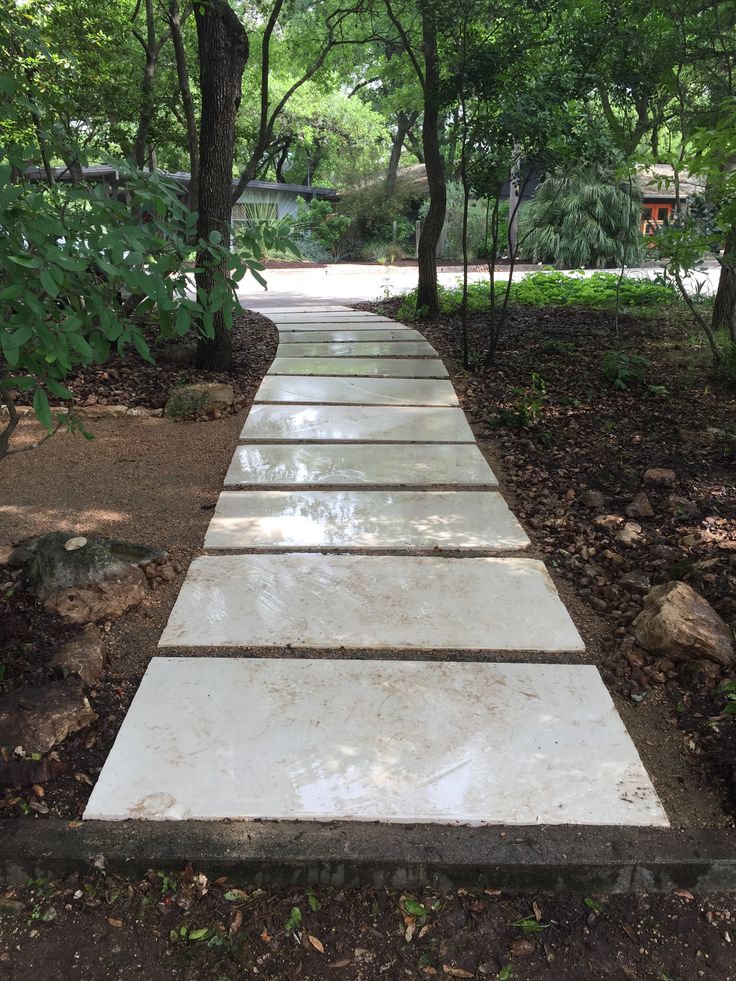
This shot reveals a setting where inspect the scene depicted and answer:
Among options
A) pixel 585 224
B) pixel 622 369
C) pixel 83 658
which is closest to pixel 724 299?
pixel 622 369

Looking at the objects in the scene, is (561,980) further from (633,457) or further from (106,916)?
(633,457)

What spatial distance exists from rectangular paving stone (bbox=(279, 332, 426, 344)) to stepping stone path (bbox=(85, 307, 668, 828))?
366cm

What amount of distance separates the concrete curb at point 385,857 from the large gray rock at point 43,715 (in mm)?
272

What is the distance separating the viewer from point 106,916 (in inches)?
60.5

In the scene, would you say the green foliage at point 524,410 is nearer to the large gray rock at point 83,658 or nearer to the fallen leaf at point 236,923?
the large gray rock at point 83,658

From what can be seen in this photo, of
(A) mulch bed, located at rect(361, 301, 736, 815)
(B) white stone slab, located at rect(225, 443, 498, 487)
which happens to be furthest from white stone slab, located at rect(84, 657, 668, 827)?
(B) white stone slab, located at rect(225, 443, 498, 487)

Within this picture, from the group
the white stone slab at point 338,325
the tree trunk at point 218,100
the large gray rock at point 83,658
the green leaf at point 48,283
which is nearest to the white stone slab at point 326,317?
the white stone slab at point 338,325

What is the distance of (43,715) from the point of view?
1947 millimetres

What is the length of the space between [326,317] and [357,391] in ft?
12.4

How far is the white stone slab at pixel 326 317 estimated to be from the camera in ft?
28.1

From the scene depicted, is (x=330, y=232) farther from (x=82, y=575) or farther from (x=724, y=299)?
(x=82, y=575)

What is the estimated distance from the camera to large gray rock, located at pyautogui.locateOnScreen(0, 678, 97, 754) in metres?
1.89

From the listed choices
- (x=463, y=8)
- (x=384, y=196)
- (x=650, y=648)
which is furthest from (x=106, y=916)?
(x=384, y=196)

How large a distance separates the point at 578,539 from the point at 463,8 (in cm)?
412
